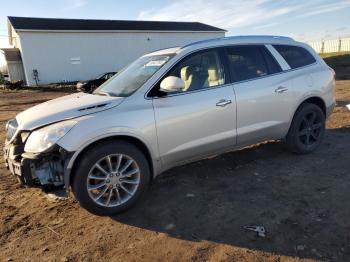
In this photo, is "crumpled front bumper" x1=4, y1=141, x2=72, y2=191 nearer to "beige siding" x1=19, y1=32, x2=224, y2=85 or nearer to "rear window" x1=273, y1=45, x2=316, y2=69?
"rear window" x1=273, y1=45, x2=316, y2=69

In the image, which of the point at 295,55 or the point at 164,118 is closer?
the point at 164,118

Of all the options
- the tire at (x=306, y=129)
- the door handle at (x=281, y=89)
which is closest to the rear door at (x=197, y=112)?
the door handle at (x=281, y=89)

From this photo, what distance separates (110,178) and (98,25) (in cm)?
3117

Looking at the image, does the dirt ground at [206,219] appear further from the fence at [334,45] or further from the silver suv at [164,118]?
the fence at [334,45]

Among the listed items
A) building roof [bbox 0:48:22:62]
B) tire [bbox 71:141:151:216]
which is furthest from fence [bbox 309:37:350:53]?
tire [bbox 71:141:151:216]

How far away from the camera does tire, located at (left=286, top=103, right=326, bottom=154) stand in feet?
18.9

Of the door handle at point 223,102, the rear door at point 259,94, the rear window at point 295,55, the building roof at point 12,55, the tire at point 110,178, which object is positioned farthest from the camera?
the building roof at point 12,55

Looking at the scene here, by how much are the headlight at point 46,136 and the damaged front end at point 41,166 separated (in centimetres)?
6

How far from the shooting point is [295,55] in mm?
5867

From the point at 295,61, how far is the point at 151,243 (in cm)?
373

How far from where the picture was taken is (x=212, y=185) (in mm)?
4945

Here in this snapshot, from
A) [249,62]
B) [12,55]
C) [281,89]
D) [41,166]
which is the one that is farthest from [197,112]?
[12,55]

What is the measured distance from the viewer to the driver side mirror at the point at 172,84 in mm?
4273

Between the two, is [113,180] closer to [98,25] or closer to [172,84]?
[172,84]
